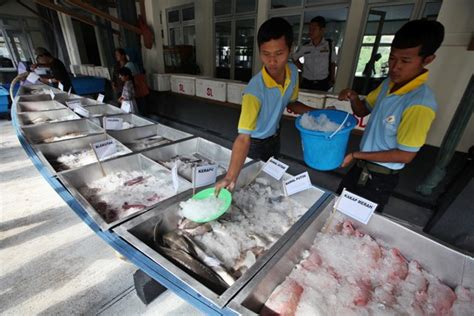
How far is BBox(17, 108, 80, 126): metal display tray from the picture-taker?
330cm

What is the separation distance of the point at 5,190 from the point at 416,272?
15.7ft

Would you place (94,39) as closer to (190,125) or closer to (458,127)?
(190,125)

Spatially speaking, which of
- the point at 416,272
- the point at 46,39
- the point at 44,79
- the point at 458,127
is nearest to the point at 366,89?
the point at 458,127

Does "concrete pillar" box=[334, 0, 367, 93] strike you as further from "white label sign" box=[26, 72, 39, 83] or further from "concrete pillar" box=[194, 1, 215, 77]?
"white label sign" box=[26, 72, 39, 83]

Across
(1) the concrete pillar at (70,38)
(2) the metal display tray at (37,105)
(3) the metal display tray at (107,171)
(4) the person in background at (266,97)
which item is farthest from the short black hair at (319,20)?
(1) the concrete pillar at (70,38)

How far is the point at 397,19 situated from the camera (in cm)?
575

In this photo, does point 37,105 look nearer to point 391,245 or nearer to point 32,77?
point 32,77

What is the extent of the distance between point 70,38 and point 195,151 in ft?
48.2

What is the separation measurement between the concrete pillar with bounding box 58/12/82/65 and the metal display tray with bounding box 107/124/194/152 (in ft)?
43.7

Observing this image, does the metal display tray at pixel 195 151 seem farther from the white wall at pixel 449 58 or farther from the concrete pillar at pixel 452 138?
the white wall at pixel 449 58

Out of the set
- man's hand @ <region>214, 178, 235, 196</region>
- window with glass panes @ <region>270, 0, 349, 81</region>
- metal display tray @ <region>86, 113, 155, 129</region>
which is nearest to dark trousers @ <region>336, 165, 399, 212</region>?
man's hand @ <region>214, 178, 235, 196</region>

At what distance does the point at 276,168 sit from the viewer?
71.0 inches

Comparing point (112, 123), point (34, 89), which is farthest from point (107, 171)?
point (34, 89)

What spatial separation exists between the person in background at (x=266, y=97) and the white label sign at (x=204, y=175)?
0.47ft
